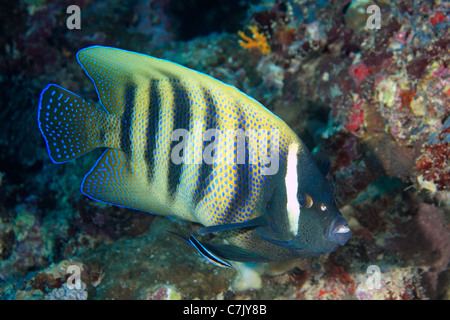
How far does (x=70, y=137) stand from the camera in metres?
1.82

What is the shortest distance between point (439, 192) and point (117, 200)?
294cm

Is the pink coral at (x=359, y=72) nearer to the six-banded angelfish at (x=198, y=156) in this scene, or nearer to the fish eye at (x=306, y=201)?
the six-banded angelfish at (x=198, y=156)

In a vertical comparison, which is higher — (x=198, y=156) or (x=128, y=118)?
(x=128, y=118)

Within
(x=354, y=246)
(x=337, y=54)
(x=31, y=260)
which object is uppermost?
(x=337, y=54)

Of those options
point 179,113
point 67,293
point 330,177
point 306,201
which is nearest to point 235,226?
point 306,201

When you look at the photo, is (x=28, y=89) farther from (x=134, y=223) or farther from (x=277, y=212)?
(x=277, y=212)

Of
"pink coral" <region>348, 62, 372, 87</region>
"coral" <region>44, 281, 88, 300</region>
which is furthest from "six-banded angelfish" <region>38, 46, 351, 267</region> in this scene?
"pink coral" <region>348, 62, 372, 87</region>

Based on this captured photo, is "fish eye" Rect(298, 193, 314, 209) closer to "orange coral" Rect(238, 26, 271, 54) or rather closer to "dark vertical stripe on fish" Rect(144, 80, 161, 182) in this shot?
"dark vertical stripe on fish" Rect(144, 80, 161, 182)

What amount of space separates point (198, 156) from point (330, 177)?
6.38 feet

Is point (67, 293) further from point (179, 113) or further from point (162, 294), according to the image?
point (179, 113)

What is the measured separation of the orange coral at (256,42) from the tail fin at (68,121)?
318 centimetres

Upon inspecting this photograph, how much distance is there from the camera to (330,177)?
10.2 feet

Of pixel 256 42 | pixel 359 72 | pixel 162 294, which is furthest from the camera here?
pixel 256 42
